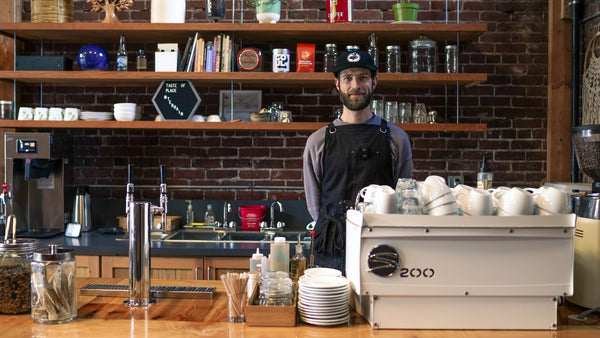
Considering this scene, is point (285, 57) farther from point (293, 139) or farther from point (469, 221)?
point (469, 221)

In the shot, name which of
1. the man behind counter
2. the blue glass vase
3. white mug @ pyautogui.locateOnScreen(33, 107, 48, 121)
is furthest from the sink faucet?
white mug @ pyautogui.locateOnScreen(33, 107, 48, 121)

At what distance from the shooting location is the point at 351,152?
3.02m

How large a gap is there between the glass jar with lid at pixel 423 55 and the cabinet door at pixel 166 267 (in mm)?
1834

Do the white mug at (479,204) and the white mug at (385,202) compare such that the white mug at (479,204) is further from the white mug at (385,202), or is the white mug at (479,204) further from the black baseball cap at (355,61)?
the black baseball cap at (355,61)

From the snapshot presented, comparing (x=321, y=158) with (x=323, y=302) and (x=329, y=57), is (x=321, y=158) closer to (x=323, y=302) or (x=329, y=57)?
(x=329, y=57)

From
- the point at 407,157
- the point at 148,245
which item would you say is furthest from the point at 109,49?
the point at 148,245

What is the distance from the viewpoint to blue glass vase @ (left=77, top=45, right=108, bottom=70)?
158 inches

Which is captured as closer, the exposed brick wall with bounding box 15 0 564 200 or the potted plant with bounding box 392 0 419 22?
the potted plant with bounding box 392 0 419 22

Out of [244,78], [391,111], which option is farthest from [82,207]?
[391,111]

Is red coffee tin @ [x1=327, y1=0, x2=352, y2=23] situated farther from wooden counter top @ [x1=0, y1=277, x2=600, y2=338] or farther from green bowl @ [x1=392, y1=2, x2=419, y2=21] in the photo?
wooden counter top @ [x1=0, y1=277, x2=600, y2=338]

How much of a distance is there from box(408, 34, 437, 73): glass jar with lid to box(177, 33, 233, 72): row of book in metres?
1.18

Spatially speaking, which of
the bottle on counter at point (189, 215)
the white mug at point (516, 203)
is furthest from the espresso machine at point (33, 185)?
the white mug at point (516, 203)

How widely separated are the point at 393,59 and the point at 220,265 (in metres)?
1.75

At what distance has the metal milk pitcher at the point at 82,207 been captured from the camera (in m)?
4.06
